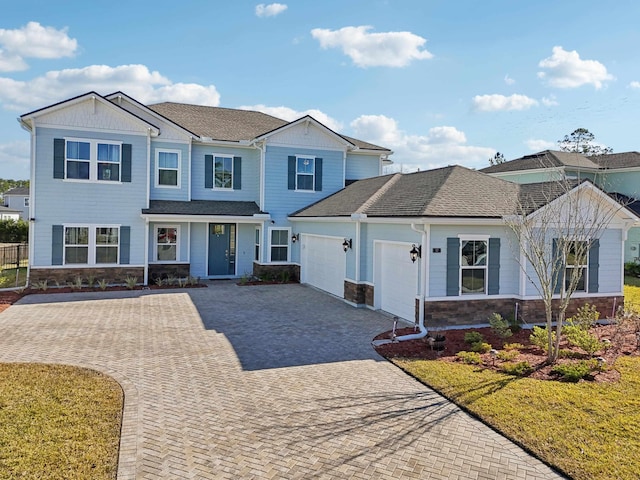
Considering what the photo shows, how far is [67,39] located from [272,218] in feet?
33.4

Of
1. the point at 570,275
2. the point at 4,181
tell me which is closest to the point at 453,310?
the point at 570,275

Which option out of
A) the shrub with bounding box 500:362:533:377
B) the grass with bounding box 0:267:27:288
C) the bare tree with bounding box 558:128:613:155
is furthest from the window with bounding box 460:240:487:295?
the bare tree with bounding box 558:128:613:155

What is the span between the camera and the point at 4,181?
4021 inches

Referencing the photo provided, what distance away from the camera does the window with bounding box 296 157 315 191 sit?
838 inches

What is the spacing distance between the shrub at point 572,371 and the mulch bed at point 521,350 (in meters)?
0.15

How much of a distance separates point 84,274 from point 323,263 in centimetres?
941

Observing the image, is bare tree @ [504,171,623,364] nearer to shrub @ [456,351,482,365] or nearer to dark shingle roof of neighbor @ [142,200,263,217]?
shrub @ [456,351,482,365]

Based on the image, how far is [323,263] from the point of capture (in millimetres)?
18234

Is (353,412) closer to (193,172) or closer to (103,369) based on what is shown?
(103,369)

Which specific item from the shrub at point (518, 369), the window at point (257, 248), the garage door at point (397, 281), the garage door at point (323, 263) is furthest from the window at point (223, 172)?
the shrub at point (518, 369)

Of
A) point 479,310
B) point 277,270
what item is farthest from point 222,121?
point 479,310

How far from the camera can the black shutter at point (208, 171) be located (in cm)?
2095

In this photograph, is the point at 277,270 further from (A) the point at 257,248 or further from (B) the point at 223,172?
(B) the point at 223,172

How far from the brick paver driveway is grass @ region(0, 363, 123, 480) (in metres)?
0.27
